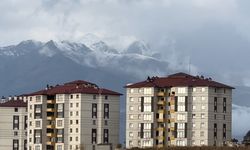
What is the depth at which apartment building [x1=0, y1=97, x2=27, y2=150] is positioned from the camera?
489ft

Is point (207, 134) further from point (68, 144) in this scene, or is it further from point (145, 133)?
point (68, 144)

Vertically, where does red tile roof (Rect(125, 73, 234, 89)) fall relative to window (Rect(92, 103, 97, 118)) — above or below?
above

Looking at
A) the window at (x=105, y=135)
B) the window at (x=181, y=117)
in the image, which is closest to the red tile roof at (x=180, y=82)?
the window at (x=181, y=117)

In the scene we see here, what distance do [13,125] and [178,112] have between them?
26.5 m

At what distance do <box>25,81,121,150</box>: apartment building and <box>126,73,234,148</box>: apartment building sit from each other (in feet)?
11.5

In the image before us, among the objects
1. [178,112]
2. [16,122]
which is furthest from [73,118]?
[16,122]

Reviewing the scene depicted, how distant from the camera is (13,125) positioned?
150000 mm

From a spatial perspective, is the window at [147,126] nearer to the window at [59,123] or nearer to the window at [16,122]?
the window at [59,123]

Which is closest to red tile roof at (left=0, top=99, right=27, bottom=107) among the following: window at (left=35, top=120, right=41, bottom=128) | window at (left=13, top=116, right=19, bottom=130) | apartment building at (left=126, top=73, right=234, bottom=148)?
window at (left=13, top=116, right=19, bottom=130)

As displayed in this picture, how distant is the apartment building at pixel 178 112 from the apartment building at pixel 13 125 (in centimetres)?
1860

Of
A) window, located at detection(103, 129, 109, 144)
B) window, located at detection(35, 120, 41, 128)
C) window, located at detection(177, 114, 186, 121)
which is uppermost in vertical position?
window, located at detection(177, 114, 186, 121)

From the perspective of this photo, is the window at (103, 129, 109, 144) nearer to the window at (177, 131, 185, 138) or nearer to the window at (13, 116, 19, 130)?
the window at (177, 131, 185, 138)

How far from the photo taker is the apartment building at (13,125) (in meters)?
149

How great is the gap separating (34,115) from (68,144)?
19.9ft
